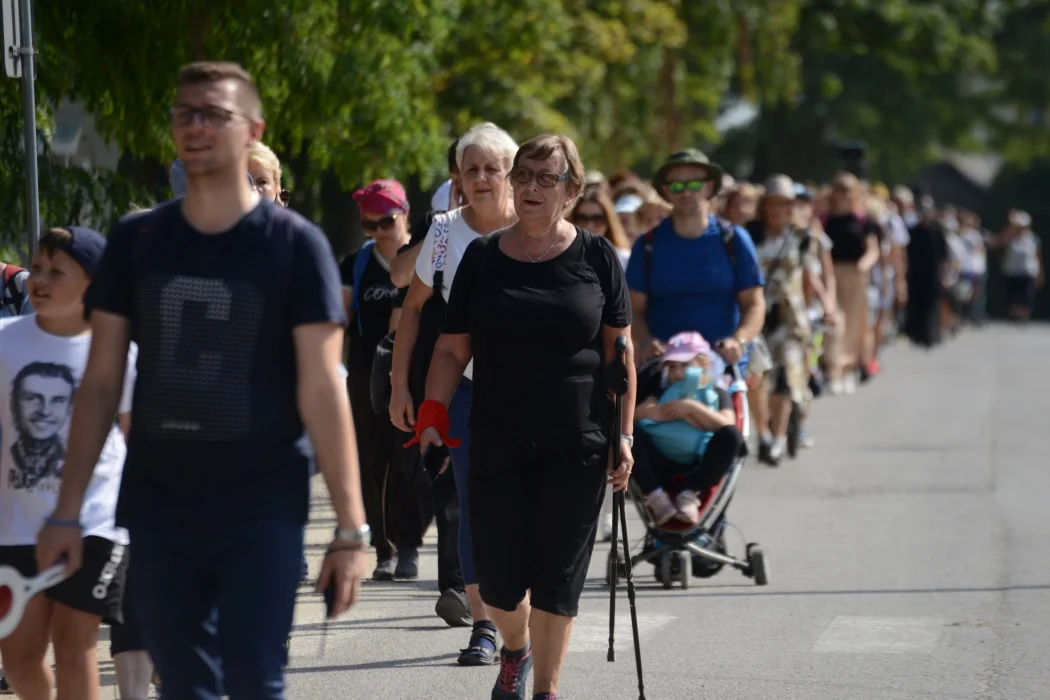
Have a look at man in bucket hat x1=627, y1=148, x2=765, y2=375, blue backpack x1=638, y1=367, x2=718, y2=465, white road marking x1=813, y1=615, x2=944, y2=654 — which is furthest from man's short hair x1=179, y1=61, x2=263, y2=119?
man in bucket hat x1=627, y1=148, x2=765, y2=375

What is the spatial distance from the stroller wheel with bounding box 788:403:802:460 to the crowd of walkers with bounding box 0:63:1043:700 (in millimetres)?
4319

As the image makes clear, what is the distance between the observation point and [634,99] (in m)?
26.1

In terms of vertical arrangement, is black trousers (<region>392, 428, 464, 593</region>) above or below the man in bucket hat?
below

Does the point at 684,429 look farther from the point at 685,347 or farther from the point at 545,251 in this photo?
the point at 545,251

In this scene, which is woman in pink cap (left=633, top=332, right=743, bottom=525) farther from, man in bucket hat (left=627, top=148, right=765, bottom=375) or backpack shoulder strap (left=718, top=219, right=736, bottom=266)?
backpack shoulder strap (left=718, top=219, right=736, bottom=266)

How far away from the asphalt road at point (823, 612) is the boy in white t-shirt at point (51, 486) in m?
1.85

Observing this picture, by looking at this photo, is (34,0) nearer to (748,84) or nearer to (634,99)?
(634,99)

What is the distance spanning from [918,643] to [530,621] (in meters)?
2.40

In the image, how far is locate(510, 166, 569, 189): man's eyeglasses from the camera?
20.1ft

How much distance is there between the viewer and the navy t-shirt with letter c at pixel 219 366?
423 centimetres

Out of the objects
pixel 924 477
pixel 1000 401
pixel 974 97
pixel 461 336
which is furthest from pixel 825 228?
pixel 974 97

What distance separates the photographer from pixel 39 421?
16.5ft

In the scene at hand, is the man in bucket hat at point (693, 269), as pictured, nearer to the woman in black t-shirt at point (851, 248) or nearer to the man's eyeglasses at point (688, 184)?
the man's eyeglasses at point (688, 184)

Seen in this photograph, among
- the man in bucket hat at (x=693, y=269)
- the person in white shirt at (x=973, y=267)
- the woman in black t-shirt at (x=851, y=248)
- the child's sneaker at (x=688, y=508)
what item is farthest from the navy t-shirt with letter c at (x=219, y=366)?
the person in white shirt at (x=973, y=267)
